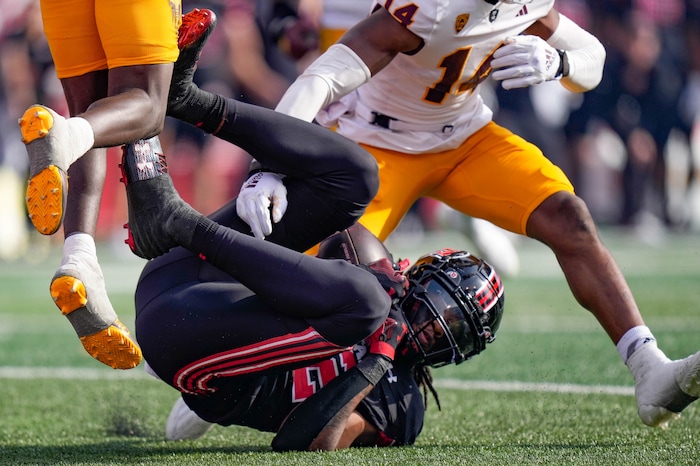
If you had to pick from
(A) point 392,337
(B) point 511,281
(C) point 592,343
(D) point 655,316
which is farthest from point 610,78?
(A) point 392,337

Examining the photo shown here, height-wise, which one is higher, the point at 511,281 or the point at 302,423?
the point at 302,423

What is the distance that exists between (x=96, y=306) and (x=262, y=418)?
60cm

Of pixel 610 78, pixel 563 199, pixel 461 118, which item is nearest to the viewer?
pixel 563 199

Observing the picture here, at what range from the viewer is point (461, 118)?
13.1ft

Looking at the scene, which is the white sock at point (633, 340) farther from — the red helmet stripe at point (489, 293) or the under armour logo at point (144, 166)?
the under armour logo at point (144, 166)

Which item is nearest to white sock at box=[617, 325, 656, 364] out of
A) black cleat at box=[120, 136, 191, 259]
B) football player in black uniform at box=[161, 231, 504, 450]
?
football player in black uniform at box=[161, 231, 504, 450]

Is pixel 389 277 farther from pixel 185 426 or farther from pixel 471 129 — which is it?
pixel 471 129

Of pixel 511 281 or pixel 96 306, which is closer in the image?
pixel 96 306

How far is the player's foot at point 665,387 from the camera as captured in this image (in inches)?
121

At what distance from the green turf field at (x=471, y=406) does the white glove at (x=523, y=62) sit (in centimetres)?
111

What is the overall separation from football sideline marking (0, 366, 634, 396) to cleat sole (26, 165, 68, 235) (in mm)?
2154

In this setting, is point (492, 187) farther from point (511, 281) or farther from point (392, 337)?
point (511, 281)

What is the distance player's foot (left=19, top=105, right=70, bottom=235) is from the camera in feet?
8.49

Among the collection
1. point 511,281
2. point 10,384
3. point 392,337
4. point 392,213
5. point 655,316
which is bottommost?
point 511,281
